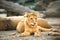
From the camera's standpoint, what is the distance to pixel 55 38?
354 cm

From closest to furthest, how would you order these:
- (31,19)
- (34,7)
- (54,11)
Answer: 1. (31,19)
2. (54,11)
3. (34,7)

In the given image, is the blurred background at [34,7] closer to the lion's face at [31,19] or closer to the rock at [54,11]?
the rock at [54,11]

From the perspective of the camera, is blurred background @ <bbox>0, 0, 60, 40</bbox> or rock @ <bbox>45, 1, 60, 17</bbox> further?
rock @ <bbox>45, 1, 60, 17</bbox>

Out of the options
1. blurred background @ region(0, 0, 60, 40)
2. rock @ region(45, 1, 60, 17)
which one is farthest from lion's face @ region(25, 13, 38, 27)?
rock @ region(45, 1, 60, 17)

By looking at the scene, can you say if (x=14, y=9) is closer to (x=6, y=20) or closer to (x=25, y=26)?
(x=6, y=20)

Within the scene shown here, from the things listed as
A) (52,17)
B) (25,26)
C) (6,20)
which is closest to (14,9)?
(52,17)

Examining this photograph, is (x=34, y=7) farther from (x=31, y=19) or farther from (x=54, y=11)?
(x=31, y=19)

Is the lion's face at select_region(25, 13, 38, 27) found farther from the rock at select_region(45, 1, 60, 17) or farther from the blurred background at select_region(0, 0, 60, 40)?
the rock at select_region(45, 1, 60, 17)

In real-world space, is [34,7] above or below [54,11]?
above

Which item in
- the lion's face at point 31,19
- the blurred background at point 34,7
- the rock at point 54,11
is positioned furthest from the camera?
the rock at point 54,11

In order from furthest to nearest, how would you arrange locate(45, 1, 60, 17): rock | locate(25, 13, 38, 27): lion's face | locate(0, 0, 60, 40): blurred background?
locate(45, 1, 60, 17): rock → locate(0, 0, 60, 40): blurred background → locate(25, 13, 38, 27): lion's face

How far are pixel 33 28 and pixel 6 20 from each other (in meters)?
1.19

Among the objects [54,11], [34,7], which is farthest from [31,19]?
[34,7]

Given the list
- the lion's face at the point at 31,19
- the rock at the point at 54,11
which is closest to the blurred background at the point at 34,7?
the rock at the point at 54,11
